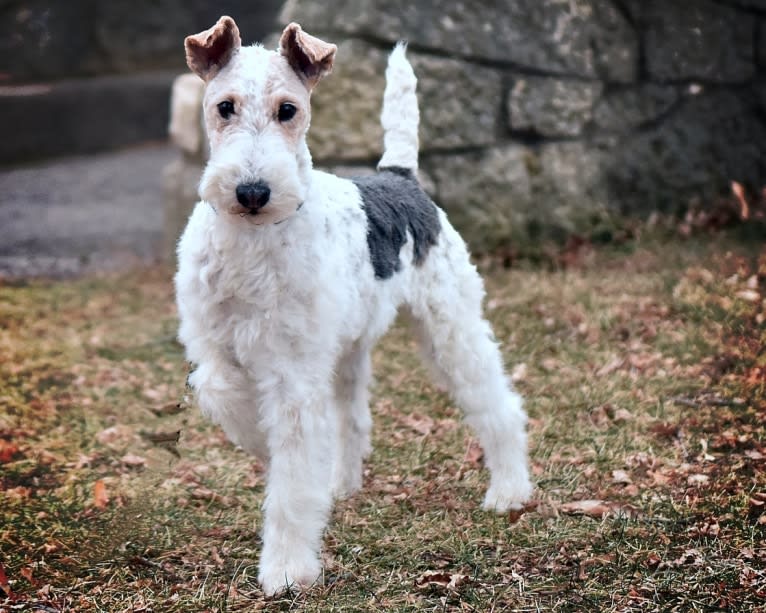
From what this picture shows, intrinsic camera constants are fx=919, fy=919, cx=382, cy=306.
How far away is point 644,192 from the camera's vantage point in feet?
23.3

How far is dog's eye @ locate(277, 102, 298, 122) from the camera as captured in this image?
2752mm

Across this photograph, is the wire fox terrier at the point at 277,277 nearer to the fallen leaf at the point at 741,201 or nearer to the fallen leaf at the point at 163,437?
the fallen leaf at the point at 163,437

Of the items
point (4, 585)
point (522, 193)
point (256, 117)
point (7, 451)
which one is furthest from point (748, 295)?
point (4, 585)

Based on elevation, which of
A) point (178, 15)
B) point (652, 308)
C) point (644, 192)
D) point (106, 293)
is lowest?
point (106, 293)

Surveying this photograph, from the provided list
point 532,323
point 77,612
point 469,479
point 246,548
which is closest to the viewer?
point 77,612

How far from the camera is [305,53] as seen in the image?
285 centimetres

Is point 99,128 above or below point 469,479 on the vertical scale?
above

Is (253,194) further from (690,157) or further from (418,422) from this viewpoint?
(690,157)

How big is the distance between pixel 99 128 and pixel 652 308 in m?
5.61

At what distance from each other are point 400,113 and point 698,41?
434 cm

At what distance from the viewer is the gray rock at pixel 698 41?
7012 mm

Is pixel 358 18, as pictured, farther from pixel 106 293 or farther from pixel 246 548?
pixel 246 548

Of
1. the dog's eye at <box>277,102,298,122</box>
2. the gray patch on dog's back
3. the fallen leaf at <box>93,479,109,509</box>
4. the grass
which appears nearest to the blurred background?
the grass

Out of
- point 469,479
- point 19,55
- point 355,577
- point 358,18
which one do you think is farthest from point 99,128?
point 355,577
